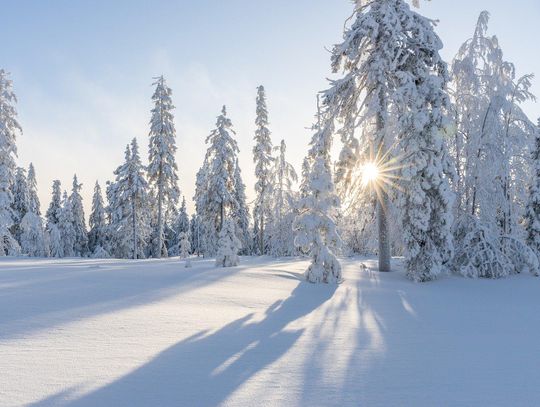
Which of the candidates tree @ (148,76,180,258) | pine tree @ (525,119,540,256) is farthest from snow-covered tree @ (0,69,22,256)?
pine tree @ (525,119,540,256)

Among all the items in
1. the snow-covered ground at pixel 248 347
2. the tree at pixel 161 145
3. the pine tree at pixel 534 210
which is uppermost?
the tree at pixel 161 145

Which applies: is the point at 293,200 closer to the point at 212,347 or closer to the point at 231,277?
the point at 231,277

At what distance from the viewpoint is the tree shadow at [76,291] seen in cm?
577

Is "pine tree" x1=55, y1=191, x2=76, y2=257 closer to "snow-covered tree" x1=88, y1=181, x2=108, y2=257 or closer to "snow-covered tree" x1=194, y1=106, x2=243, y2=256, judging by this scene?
"snow-covered tree" x1=88, y1=181, x2=108, y2=257

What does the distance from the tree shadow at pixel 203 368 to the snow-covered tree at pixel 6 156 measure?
85.1ft

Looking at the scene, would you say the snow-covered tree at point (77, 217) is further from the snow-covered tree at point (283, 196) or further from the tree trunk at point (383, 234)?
the tree trunk at point (383, 234)

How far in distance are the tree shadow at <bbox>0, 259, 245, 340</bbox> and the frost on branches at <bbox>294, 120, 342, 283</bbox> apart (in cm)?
248

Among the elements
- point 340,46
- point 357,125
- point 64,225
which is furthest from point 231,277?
point 64,225

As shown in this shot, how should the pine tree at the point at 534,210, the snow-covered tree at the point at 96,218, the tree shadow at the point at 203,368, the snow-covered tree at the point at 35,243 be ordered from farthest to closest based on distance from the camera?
the snow-covered tree at the point at 96,218 → the snow-covered tree at the point at 35,243 → the pine tree at the point at 534,210 → the tree shadow at the point at 203,368

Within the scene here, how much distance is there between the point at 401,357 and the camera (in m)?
4.84

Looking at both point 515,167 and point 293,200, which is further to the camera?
point 293,200

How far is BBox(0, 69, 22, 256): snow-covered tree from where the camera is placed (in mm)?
25750

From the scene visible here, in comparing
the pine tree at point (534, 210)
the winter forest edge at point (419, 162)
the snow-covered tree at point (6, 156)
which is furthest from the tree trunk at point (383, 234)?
the snow-covered tree at point (6, 156)

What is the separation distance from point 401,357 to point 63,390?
380cm
